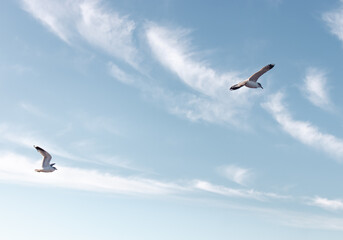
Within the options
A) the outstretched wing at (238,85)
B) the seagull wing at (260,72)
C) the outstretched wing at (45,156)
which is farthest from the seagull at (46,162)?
the seagull wing at (260,72)

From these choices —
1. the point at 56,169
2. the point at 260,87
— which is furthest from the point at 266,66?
the point at 56,169

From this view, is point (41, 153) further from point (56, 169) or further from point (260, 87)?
point (260, 87)

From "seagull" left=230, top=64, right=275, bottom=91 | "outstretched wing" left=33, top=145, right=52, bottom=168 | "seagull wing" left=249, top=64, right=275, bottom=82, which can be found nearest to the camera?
"seagull wing" left=249, top=64, right=275, bottom=82

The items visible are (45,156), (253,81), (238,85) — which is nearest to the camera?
(238,85)

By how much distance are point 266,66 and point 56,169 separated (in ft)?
185

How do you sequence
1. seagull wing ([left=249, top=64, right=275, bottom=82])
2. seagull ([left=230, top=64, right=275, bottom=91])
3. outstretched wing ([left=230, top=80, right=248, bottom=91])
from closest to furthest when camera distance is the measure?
seagull wing ([left=249, top=64, right=275, bottom=82]) < seagull ([left=230, top=64, right=275, bottom=91]) < outstretched wing ([left=230, top=80, right=248, bottom=91])

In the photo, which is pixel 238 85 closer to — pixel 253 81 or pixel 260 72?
pixel 253 81

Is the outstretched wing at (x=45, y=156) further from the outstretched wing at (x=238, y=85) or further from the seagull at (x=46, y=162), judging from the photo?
the outstretched wing at (x=238, y=85)

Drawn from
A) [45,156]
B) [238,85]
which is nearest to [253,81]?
[238,85]

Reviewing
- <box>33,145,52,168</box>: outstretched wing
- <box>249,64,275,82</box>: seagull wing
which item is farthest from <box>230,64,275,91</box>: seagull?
<box>33,145,52,168</box>: outstretched wing

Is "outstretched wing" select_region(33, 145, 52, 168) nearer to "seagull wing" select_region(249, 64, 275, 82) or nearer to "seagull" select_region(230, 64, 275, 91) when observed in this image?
"seagull" select_region(230, 64, 275, 91)

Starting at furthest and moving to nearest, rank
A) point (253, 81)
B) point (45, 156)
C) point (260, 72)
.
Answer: point (45, 156) < point (253, 81) < point (260, 72)

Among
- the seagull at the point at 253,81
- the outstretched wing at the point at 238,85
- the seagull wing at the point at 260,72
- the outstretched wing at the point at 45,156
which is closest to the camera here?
the seagull wing at the point at 260,72

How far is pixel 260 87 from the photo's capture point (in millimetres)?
92188
